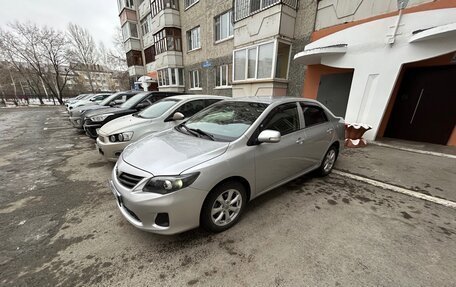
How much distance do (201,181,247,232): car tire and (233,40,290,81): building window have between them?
749cm

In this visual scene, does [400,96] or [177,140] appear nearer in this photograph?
[177,140]

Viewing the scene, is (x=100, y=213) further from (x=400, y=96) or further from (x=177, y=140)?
(x=400, y=96)

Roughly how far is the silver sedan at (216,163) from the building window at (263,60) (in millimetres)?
6045

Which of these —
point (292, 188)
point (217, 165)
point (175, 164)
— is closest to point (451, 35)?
point (292, 188)

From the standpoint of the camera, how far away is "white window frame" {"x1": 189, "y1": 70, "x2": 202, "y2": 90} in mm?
15397

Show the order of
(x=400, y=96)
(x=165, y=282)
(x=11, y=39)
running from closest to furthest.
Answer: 1. (x=165, y=282)
2. (x=400, y=96)
3. (x=11, y=39)

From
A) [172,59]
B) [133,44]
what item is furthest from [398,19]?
[133,44]

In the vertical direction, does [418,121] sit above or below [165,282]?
above

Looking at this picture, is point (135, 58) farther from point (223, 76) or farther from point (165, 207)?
point (165, 207)

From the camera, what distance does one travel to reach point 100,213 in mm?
2799

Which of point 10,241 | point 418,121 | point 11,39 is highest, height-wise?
point 11,39

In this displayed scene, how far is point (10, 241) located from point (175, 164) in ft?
7.50

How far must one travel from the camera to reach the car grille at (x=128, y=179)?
210 centimetres

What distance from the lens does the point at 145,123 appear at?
4.32m
